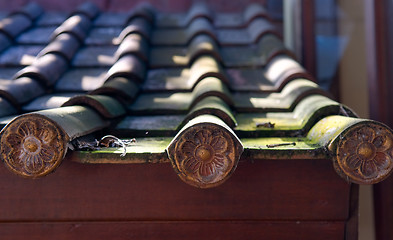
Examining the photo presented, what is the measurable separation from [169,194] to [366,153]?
32.6 inches

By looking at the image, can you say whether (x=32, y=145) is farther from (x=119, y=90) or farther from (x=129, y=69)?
(x=129, y=69)

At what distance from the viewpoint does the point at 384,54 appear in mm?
2668

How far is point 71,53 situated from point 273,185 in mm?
1885

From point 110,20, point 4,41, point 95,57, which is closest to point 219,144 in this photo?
point 95,57

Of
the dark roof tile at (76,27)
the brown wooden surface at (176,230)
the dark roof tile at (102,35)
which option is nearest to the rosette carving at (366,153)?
the brown wooden surface at (176,230)

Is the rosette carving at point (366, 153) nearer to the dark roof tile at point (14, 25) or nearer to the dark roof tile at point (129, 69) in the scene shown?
the dark roof tile at point (129, 69)

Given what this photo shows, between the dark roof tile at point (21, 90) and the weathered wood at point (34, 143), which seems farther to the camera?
the dark roof tile at point (21, 90)

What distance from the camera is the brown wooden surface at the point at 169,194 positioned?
1.71 m

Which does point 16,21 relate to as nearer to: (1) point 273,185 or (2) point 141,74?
(2) point 141,74

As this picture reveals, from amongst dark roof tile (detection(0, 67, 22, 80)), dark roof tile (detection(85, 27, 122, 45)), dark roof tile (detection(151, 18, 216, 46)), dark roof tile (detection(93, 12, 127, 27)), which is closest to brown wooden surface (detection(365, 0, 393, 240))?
dark roof tile (detection(151, 18, 216, 46))

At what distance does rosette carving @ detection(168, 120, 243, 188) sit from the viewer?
1409mm

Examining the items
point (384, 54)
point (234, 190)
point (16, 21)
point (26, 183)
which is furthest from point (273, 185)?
point (16, 21)

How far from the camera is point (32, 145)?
4.67 feet

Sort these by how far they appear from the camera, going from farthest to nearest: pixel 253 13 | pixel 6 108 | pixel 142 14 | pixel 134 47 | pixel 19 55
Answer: pixel 253 13, pixel 142 14, pixel 19 55, pixel 134 47, pixel 6 108
